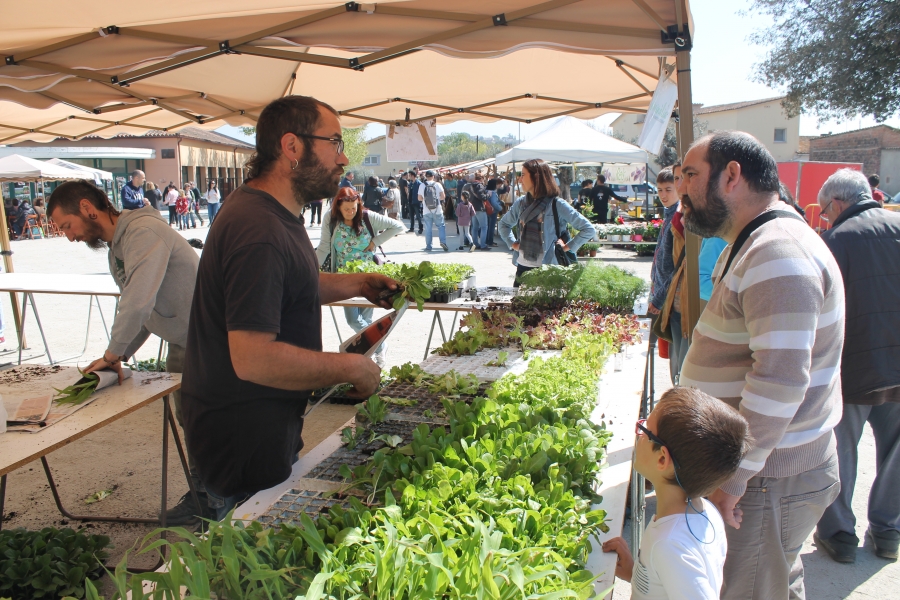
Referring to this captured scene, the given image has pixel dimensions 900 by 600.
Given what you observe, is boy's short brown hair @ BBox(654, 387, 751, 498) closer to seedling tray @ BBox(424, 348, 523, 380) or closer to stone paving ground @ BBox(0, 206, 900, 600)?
seedling tray @ BBox(424, 348, 523, 380)

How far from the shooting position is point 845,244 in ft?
11.5

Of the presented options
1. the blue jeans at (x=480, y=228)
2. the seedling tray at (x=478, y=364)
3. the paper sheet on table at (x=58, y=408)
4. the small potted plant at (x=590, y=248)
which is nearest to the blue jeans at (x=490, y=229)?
the blue jeans at (x=480, y=228)

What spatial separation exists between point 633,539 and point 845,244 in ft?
6.56

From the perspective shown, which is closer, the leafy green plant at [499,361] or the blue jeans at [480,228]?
the leafy green plant at [499,361]

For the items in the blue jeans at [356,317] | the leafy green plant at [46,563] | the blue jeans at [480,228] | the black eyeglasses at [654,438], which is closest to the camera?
the black eyeglasses at [654,438]

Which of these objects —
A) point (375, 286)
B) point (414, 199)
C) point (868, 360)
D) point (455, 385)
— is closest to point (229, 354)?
point (375, 286)

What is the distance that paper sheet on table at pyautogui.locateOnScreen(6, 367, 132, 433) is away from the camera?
2834mm

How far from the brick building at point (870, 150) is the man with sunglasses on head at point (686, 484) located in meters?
40.7

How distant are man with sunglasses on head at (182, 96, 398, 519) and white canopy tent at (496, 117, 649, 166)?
11.0 meters

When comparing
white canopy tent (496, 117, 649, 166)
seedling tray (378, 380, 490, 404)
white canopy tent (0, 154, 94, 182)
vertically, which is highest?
white canopy tent (496, 117, 649, 166)

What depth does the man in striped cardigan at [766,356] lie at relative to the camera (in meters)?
1.81

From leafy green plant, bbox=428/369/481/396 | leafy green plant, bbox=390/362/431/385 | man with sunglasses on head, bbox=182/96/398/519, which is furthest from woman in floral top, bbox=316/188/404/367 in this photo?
man with sunglasses on head, bbox=182/96/398/519

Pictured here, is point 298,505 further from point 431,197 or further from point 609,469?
point 431,197

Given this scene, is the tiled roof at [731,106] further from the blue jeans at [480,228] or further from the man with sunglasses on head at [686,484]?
the man with sunglasses on head at [686,484]
